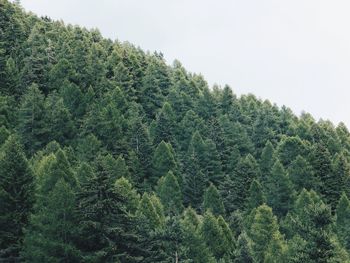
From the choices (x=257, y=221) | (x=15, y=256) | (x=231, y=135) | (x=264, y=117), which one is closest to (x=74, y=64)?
(x=231, y=135)

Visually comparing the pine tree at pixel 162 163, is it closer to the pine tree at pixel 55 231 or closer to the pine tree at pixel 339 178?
the pine tree at pixel 339 178

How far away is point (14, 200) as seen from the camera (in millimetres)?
39344

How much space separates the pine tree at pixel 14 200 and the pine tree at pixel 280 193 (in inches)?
1657

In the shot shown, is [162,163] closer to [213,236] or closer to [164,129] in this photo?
[164,129]

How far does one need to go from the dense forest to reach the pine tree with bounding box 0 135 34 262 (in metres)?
0.09

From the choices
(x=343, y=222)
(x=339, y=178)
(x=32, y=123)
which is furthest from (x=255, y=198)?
(x=32, y=123)

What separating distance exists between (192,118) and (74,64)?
89.7ft

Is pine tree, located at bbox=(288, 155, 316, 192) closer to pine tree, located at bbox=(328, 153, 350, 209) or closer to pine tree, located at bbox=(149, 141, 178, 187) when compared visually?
pine tree, located at bbox=(328, 153, 350, 209)

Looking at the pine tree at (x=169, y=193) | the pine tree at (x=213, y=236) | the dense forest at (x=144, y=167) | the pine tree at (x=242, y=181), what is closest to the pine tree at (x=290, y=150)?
the dense forest at (x=144, y=167)

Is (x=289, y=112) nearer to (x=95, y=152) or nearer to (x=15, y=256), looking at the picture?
(x=95, y=152)

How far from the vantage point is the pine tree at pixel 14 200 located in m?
37.9

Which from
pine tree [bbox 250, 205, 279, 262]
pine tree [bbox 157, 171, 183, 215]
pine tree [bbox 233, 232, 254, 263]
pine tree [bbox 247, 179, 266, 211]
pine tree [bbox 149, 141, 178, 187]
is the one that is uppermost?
pine tree [bbox 149, 141, 178, 187]

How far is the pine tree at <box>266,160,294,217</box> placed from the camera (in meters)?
73.6

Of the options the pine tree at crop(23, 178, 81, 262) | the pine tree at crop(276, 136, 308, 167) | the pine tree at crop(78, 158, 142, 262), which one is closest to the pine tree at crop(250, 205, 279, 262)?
the pine tree at crop(78, 158, 142, 262)
